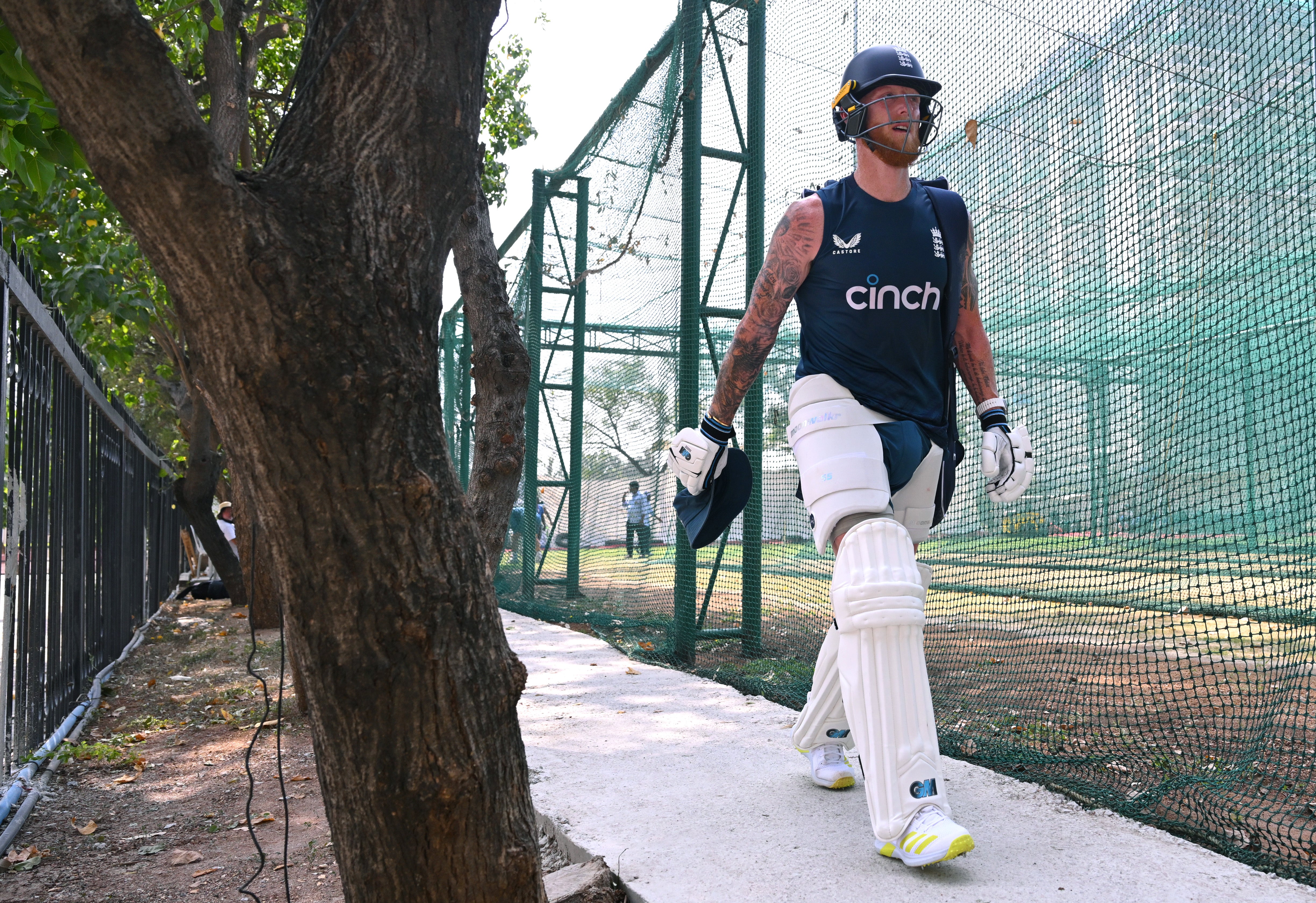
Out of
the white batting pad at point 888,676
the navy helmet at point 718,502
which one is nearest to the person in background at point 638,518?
the navy helmet at point 718,502

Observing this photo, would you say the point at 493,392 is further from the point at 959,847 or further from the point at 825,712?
the point at 959,847

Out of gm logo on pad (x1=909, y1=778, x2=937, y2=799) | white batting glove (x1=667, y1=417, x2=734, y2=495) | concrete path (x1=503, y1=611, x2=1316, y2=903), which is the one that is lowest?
concrete path (x1=503, y1=611, x2=1316, y2=903)

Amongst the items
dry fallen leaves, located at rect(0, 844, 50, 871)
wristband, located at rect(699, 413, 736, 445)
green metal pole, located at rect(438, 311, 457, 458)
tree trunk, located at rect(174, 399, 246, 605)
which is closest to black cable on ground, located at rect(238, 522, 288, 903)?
dry fallen leaves, located at rect(0, 844, 50, 871)

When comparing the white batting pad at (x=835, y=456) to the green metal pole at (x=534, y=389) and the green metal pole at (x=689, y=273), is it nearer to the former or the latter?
the green metal pole at (x=689, y=273)

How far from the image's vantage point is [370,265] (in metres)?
1.55

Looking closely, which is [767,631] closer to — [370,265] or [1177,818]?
[1177,818]

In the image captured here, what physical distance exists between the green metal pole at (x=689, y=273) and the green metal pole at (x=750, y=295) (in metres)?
0.30

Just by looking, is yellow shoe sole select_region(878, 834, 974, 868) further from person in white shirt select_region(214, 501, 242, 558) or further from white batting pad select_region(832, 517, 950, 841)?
person in white shirt select_region(214, 501, 242, 558)

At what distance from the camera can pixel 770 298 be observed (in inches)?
107

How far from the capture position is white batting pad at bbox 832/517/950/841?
217 centimetres

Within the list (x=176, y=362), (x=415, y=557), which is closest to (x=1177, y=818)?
(x=415, y=557)

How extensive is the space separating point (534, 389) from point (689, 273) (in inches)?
164

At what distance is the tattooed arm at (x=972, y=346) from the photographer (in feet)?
9.39

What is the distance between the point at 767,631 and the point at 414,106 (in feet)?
15.7
